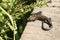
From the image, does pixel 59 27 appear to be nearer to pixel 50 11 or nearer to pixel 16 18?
pixel 50 11

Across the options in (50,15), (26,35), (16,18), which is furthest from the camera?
(16,18)

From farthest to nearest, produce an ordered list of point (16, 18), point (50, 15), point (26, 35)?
point (16, 18), point (50, 15), point (26, 35)

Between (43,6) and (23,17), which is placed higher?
(43,6)

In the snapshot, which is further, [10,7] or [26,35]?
[10,7]

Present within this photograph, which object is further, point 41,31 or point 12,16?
point 12,16

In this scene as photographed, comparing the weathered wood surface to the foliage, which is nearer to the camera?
the weathered wood surface

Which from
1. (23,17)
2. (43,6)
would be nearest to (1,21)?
(23,17)

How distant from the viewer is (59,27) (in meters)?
2.70

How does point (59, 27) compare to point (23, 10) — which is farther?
point (23, 10)

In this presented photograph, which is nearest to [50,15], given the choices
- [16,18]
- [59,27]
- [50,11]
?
[50,11]

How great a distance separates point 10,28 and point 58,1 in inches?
30.2

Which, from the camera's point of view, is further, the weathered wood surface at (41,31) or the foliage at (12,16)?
the foliage at (12,16)

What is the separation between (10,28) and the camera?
3.06m

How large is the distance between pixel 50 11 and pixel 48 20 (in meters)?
0.27
